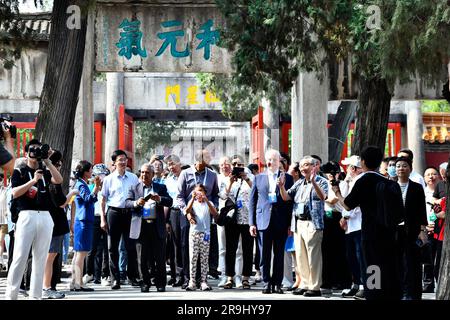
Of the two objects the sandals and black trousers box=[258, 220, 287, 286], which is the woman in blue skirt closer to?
the sandals

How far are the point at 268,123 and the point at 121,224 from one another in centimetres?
1593

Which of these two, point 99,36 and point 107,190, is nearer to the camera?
point 107,190

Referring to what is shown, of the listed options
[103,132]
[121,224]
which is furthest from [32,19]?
[103,132]

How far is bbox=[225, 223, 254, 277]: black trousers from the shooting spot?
54.0 ft

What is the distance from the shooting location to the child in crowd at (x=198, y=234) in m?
15.7

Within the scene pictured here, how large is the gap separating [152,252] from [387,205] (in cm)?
506

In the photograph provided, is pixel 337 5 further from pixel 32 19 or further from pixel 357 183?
pixel 32 19

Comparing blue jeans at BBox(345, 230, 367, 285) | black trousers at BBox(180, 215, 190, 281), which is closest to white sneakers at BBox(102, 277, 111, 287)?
black trousers at BBox(180, 215, 190, 281)

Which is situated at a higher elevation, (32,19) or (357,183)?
(32,19)

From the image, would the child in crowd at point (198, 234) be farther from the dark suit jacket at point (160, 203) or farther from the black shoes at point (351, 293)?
the black shoes at point (351, 293)

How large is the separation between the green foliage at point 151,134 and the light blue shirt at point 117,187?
37295 millimetres

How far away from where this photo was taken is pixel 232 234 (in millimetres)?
16562
